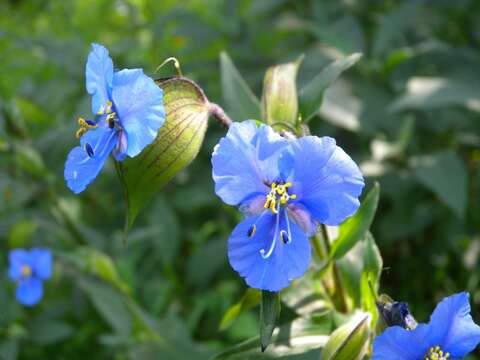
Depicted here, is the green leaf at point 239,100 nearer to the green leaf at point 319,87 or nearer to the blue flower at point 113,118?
the green leaf at point 319,87

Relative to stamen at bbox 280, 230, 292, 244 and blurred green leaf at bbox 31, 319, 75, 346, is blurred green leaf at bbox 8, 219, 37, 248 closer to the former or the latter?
blurred green leaf at bbox 31, 319, 75, 346

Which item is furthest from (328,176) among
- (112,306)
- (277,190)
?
(112,306)

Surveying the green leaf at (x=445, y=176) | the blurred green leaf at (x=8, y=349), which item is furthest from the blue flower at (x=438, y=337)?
the blurred green leaf at (x=8, y=349)

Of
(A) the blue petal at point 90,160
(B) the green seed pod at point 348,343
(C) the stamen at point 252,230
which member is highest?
(A) the blue petal at point 90,160

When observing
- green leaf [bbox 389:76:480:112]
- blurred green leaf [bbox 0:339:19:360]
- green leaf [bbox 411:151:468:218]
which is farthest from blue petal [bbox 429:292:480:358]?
blurred green leaf [bbox 0:339:19:360]

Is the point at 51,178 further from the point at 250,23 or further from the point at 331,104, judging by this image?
the point at 250,23

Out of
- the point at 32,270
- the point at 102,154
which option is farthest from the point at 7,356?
the point at 102,154

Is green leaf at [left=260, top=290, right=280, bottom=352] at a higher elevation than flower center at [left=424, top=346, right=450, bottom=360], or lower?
higher
